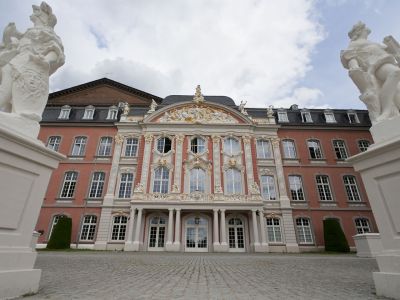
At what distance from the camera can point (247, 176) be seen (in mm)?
19797

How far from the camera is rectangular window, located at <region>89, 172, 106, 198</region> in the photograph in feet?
65.0

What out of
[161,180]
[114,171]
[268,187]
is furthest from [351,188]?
[114,171]

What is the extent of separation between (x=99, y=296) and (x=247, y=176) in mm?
17683

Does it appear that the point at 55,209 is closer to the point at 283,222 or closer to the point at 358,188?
the point at 283,222

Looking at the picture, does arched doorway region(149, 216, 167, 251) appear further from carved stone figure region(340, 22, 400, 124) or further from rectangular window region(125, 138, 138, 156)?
carved stone figure region(340, 22, 400, 124)

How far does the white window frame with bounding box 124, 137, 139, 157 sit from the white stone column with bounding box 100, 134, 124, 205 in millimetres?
513

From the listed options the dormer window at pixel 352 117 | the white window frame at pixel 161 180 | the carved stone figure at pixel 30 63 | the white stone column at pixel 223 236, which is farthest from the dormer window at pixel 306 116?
the carved stone figure at pixel 30 63

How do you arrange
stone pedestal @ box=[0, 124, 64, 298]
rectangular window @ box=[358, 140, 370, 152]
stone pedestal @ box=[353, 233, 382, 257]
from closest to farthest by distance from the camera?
stone pedestal @ box=[0, 124, 64, 298] < stone pedestal @ box=[353, 233, 382, 257] < rectangular window @ box=[358, 140, 370, 152]

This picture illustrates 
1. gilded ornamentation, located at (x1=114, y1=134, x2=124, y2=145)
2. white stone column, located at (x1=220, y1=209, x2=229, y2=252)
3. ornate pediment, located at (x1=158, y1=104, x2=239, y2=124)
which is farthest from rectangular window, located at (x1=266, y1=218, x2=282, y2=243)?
gilded ornamentation, located at (x1=114, y1=134, x2=124, y2=145)

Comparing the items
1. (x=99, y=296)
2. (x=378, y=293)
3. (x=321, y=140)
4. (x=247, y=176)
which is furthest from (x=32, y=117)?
(x=321, y=140)

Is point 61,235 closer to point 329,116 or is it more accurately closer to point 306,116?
point 306,116

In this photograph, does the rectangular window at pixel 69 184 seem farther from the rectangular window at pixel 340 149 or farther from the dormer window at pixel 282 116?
the rectangular window at pixel 340 149

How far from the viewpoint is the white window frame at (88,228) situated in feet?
60.2

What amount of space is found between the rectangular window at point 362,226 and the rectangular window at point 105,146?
70.8ft
